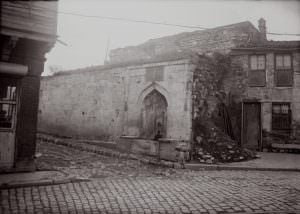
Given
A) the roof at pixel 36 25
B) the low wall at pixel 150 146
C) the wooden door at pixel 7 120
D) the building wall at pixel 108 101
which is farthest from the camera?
the building wall at pixel 108 101

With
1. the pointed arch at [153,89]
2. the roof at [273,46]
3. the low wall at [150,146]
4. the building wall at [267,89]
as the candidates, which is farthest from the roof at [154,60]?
the roof at [273,46]

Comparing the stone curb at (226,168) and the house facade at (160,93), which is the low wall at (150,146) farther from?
the stone curb at (226,168)

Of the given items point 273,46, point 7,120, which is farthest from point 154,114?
point 273,46

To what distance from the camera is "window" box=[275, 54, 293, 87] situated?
16.2m

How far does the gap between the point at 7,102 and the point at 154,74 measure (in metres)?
6.49

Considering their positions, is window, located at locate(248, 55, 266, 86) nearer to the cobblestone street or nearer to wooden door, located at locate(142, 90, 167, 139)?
wooden door, located at locate(142, 90, 167, 139)

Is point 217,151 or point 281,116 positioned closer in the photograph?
point 217,151

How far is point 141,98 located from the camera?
13.2 metres

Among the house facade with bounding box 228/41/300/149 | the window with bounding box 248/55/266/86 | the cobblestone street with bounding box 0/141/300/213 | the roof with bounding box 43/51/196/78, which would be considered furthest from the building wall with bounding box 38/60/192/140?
the window with bounding box 248/55/266/86

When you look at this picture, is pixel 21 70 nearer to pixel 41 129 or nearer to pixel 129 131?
pixel 129 131

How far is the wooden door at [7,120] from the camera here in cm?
788

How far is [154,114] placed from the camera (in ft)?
42.7

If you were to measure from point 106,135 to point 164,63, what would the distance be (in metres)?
4.85

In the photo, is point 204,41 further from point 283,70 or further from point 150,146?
point 150,146
